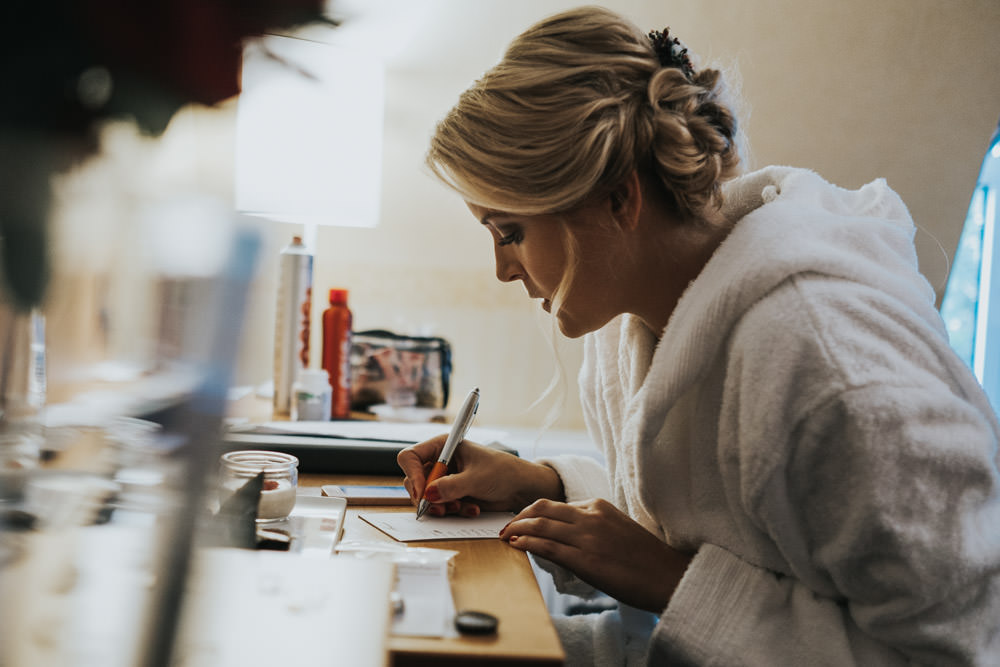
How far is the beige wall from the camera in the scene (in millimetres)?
2037

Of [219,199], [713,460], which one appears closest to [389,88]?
[713,460]

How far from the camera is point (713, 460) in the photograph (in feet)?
2.57

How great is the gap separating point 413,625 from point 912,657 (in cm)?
42

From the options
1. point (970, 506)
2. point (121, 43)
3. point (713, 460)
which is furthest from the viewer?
point (713, 460)

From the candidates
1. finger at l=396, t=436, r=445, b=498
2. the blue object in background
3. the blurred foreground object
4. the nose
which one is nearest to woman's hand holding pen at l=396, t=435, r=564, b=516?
finger at l=396, t=436, r=445, b=498

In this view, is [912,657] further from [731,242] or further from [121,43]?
[121,43]

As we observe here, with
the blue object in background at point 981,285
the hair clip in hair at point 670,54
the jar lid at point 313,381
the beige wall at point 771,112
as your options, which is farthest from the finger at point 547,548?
the blue object in background at point 981,285

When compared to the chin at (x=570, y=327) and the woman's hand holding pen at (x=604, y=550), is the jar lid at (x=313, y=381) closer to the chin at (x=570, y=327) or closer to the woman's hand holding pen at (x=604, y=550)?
the chin at (x=570, y=327)

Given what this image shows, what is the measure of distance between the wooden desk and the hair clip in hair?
545mm

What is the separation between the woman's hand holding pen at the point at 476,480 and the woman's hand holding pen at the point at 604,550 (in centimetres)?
10

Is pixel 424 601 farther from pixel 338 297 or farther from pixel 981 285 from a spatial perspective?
pixel 981 285

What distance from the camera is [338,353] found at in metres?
1.49

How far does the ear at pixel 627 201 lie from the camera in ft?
2.81

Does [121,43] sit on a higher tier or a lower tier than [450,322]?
higher
